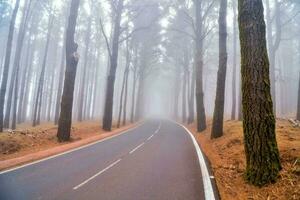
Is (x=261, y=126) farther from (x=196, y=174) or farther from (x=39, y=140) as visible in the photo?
(x=39, y=140)

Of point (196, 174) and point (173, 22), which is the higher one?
point (173, 22)

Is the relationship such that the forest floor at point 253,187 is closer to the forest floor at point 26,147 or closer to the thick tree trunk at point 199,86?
the forest floor at point 26,147

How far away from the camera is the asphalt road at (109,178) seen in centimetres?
633

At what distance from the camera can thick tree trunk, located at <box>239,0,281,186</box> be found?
661 centimetres

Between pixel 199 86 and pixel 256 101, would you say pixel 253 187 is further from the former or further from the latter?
pixel 199 86

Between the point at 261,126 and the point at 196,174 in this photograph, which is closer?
the point at 261,126

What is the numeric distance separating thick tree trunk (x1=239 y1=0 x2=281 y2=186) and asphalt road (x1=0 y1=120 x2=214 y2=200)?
4.31 feet

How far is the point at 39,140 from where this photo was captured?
48.3 feet

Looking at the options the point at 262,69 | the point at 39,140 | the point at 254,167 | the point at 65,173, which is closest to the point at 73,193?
the point at 65,173

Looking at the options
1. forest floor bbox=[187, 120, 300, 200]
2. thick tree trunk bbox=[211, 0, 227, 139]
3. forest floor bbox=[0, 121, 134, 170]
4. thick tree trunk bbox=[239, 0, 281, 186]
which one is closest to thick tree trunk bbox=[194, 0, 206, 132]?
thick tree trunk bbox=[211, 0, 227, 139]

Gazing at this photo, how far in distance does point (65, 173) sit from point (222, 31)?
37.0 ft

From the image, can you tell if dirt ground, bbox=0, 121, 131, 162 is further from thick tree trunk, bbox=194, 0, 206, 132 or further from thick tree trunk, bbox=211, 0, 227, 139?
thick tree trunk, bbox=194, 0, 206, 132

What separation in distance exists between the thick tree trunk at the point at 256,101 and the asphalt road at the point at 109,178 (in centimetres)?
131

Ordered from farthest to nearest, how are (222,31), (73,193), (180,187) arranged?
1. (222,31)
2. (180,187)
3. (73,193)
